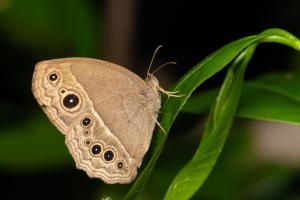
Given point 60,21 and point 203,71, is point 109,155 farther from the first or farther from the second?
point 60,21

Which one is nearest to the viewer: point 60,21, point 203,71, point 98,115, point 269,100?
point 203,71

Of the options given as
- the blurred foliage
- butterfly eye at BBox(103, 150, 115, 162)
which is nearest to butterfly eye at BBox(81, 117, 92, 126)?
butterfly eye at BBox(103, 150, 115, 162)

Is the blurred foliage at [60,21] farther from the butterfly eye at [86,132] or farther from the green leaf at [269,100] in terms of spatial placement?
the green leaf at [269,100]

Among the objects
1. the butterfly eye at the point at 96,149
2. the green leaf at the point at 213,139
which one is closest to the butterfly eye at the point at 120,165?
the butterfly eye at the point at 96,149

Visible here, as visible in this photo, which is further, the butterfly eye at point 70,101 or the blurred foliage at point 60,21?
the blurred foliage at point 60,21

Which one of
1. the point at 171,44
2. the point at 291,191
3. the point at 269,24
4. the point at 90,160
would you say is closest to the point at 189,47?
the point at 171,44

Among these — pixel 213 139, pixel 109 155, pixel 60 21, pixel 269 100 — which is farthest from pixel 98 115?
pixel 60 21

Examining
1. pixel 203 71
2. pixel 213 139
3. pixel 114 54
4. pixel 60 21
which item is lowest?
pixel 114 54
